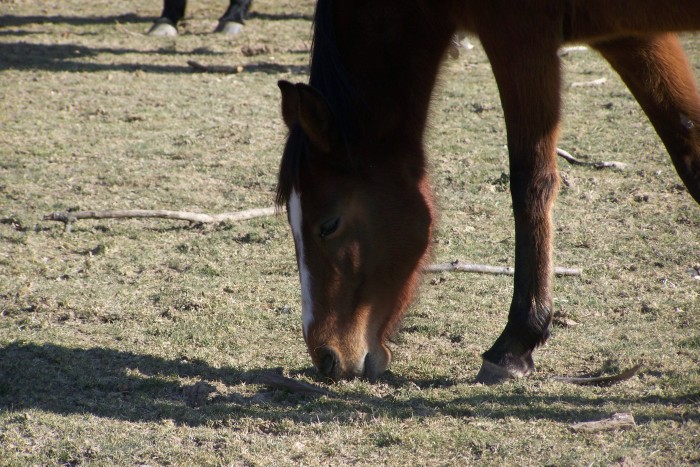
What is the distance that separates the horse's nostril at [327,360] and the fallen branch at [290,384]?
8cm

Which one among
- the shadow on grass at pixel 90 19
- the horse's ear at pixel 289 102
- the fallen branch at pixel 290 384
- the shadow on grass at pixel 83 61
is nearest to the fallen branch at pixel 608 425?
the fallen branch at pixel 290 384

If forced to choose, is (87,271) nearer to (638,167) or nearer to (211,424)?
(211,424)

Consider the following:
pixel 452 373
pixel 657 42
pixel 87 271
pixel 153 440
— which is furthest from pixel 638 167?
pixel 153 440

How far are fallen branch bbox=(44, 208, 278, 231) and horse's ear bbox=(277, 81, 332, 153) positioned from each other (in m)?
2.12

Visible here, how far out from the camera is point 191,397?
3.10 metres

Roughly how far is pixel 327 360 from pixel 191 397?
1.87 feet

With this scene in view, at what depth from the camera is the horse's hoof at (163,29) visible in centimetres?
1120

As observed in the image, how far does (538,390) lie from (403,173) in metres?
1.01

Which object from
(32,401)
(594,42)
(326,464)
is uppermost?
(594,42)

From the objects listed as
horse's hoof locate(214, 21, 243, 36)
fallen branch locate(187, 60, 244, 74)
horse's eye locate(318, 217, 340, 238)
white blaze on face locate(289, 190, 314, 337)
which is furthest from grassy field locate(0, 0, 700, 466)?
horse's hoof locate(214, 21, 243, 36)

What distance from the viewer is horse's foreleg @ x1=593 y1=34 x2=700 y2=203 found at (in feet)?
11.0

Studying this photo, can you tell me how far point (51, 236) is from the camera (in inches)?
194

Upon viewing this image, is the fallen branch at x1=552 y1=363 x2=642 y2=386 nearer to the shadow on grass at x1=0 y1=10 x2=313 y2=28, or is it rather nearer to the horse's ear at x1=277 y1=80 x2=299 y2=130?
the horse's ear at x1=277 y1=80 x2=299 y2=130

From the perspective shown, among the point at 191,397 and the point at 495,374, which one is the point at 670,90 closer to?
the point at 495,374
